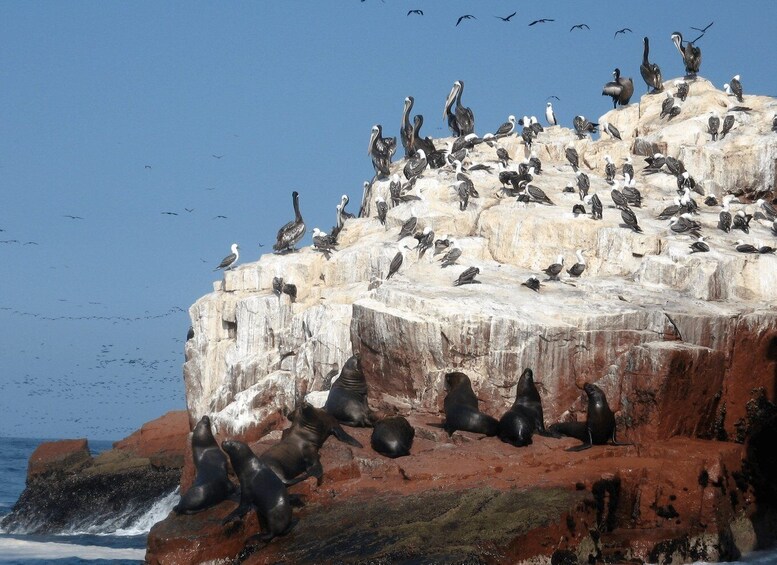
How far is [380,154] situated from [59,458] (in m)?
11.1

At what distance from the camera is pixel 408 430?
59.6 feet

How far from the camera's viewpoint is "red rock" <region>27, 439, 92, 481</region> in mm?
29453

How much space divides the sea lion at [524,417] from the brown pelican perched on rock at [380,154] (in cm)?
1108

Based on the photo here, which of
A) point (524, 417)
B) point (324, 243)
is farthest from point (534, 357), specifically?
point (324, 243)

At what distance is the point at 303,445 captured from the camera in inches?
696

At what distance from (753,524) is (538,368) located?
14.2ft

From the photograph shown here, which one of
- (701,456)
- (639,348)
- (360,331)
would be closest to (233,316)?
(360,331)

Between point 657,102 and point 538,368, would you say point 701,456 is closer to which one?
point 538,368

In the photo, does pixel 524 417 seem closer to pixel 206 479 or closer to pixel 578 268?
pixel 206 479

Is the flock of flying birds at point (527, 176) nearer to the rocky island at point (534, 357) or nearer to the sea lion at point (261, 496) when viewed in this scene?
the rocky island at point (534, 357)

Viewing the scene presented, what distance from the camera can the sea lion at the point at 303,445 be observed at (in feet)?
56.1

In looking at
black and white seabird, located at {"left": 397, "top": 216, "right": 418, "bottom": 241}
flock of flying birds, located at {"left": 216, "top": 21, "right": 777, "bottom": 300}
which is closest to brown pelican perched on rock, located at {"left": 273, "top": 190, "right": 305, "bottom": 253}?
flock of flying birds, located at {"left": 216, "top": 21, "right": 777, "bottom": 300}

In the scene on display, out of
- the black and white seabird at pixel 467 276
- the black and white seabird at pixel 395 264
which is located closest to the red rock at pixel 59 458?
the black and white seabird at pixel 395 264

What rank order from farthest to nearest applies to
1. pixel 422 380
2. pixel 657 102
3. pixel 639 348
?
pixel 657 102 → pixel 422 380 → pixel 639 348
